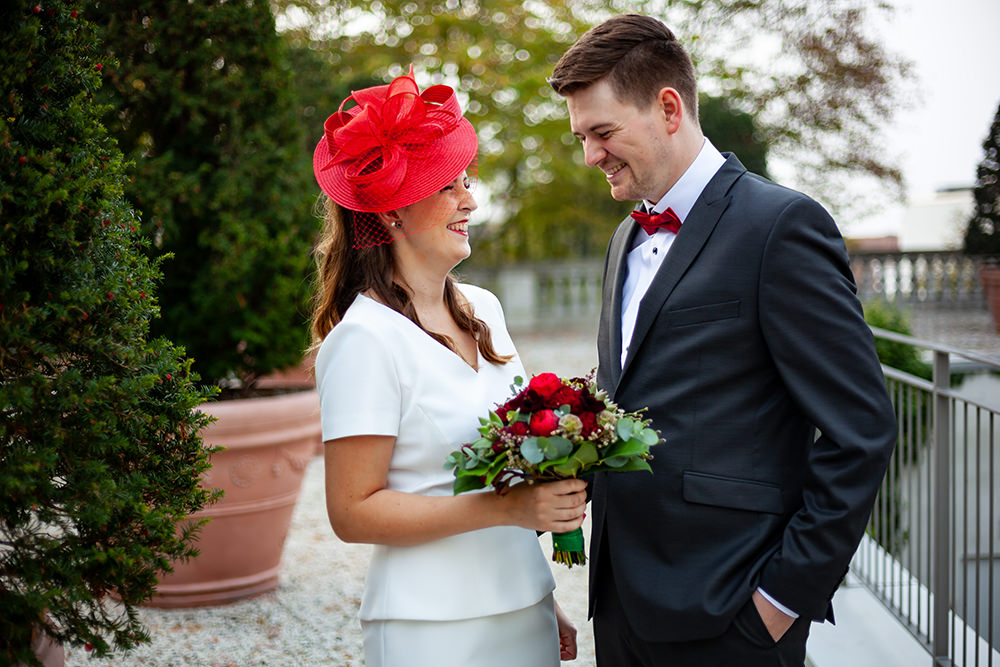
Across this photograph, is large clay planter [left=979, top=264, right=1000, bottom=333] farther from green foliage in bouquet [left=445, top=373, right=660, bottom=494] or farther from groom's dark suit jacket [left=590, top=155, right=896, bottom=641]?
green foliage in bouquet [left=445, top=373, right=660, bottom=494]

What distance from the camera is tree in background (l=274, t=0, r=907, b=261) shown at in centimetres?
1109

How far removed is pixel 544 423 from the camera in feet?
6.09

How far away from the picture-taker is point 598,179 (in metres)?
16.7

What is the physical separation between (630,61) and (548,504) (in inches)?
47.7

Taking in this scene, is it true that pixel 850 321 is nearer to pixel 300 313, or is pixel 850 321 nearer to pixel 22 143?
pixel 22 143

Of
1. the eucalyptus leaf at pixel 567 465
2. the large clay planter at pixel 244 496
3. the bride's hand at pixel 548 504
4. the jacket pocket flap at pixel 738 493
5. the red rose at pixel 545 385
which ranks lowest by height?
the large clay planter at pixel 244 496

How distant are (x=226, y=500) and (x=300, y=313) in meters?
1.27

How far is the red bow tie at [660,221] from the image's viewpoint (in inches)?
92.7

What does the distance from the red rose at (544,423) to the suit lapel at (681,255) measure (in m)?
0.42

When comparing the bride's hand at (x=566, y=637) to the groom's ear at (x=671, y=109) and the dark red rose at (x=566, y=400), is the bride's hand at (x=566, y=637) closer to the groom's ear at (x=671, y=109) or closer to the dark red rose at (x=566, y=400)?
the dark red rose at (x=566, y=400)

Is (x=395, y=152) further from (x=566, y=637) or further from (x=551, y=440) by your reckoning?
(x=566, y=637)

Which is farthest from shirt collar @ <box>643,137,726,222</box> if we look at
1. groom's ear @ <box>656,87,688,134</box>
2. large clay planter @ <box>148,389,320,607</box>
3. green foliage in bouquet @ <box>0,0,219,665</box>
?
large clay planter @ <box>148,389,320,607</box>

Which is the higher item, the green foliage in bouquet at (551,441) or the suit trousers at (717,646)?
the green foliage in bouquet at (551,441)

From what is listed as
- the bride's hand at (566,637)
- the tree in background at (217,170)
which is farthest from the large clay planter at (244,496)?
the bride's hand at (566,637)
